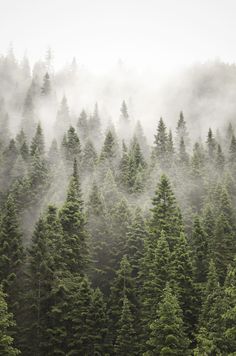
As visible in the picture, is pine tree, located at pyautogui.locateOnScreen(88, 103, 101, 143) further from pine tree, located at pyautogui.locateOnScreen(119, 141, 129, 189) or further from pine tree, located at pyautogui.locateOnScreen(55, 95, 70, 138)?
pine tree, located at pyautogui.locateOnScreen(119, 141, 129, 189)

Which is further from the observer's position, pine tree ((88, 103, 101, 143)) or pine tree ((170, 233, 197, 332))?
pine tree ((88, 103, 101, 143))

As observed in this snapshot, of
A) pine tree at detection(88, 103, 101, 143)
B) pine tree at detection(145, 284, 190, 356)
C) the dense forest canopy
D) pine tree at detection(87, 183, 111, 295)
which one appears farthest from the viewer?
pine tree at detection(88, 103, 101, 143)

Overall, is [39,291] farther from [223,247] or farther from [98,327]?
[223,247]

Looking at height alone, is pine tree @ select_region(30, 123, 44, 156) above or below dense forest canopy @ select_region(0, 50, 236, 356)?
above

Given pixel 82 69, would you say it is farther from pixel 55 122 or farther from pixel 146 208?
pixel 146 208

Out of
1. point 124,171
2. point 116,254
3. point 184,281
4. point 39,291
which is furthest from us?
point 124,171

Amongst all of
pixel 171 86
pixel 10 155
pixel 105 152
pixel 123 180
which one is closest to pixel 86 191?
pixel 123 180

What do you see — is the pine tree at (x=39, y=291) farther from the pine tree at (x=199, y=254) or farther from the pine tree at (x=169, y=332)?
the pine tree at (x=199, y=254)

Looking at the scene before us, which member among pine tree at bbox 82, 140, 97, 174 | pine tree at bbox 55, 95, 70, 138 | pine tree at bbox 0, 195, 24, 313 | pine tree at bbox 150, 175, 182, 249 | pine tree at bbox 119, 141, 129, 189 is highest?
pine tree at bbox 55, 95, 70, 138

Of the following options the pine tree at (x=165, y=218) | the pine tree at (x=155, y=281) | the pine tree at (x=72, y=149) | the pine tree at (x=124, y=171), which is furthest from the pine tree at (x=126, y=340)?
the pine tree at (x=72, y=149)

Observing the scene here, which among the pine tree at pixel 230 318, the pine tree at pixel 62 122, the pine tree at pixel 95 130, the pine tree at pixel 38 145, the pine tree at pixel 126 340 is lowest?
the pine tree at pixel 126 340

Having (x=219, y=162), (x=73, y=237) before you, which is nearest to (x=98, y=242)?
(x=73, y=237)

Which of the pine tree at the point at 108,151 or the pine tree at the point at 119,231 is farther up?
the pine tree at the point at 108,151

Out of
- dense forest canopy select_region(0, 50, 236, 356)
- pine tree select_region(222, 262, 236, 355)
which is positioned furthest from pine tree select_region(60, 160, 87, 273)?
pine tree select_region(222, 262, 236, 355)
